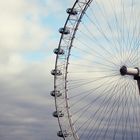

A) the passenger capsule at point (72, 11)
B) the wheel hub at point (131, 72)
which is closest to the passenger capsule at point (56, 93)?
the passenger capsule at point (72, 11)

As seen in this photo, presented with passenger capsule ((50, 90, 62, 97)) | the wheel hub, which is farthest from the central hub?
passenger capsule ((50, 90, 62, 97))

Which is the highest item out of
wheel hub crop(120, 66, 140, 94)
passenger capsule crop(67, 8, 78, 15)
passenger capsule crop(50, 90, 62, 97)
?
passenger capsule crop(67, 8, 78, 15)

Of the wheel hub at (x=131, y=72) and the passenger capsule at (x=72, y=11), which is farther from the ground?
the passenger capsule at (x=72, y=11)

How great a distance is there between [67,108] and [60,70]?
198 inches

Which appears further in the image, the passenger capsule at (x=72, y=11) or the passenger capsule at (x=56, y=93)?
the passenger capsule at (x=56, y=93)

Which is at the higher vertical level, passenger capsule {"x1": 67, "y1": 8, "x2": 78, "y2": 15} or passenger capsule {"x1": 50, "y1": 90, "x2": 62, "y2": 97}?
passenger capsule {"x1": 67, "y1": 8, "x2": 78, "y2": 15}

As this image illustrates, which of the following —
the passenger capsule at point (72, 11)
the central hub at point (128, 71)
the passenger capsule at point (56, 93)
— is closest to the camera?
the central hub at point (128, 71)

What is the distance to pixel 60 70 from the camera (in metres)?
77.3

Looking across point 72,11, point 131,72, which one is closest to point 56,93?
point 72,11

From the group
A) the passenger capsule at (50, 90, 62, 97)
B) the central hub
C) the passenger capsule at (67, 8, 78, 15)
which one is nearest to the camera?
the central hub

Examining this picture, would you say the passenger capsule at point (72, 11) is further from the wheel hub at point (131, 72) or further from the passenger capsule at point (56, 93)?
the wheel hub at point (131, 72)

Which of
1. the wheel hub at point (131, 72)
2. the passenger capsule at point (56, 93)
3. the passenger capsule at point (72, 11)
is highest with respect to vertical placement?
the passenger capsule at point (72, 11)

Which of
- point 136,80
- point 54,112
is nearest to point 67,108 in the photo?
point 54,112

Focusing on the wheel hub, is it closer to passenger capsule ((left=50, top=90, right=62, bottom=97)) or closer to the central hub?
the central hub
